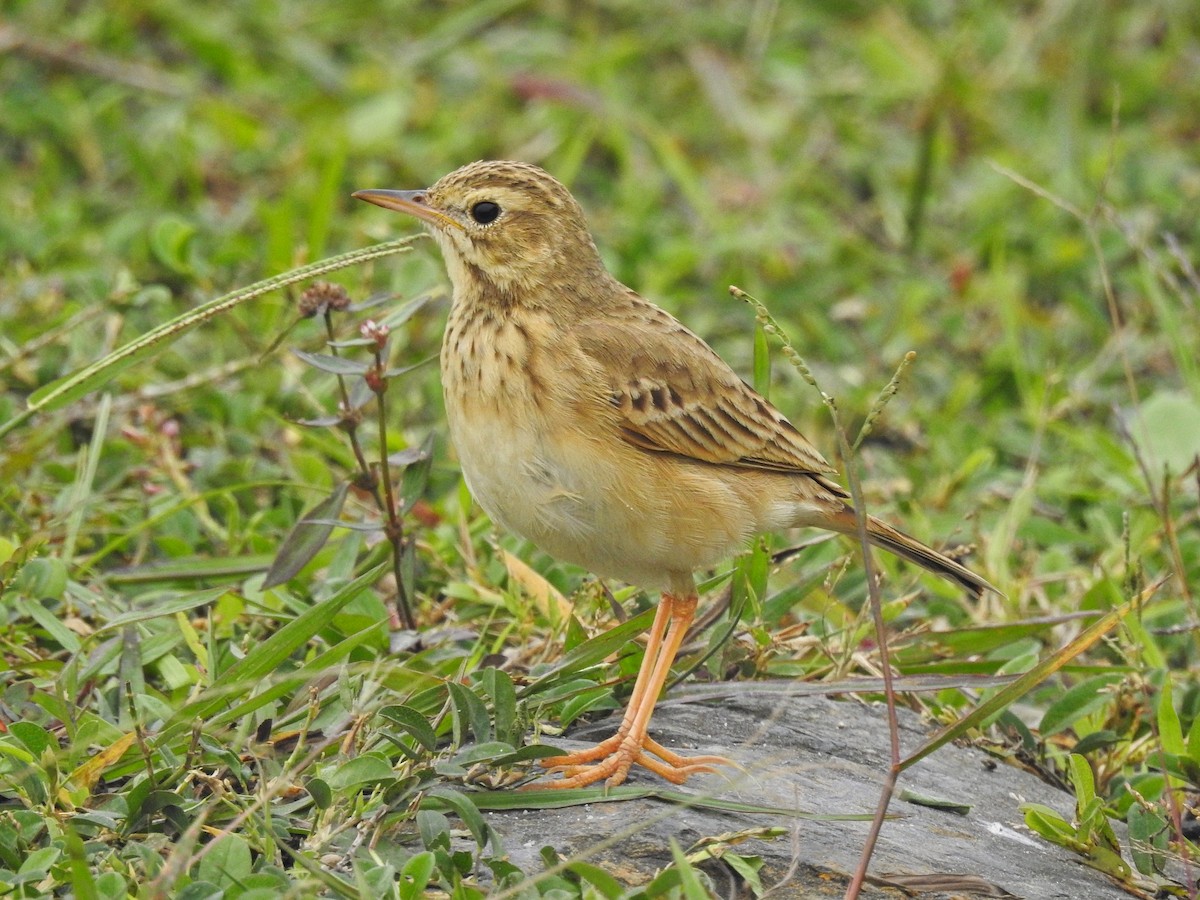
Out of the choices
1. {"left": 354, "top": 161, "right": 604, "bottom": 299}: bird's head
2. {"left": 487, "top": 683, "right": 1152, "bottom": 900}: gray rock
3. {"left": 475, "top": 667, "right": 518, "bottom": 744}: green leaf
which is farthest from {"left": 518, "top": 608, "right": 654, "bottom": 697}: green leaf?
{"left": 354, "top": 161, "right": 604, "bottom": 299}: bird's head

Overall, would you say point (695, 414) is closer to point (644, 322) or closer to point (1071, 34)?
point (644, 322)

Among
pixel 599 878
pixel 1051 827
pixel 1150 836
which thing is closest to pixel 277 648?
pixel 599 878

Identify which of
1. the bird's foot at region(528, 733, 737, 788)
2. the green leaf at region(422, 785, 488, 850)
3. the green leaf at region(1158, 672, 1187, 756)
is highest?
the green leaf at region(422, 785, 488, 850)

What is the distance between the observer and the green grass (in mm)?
3869

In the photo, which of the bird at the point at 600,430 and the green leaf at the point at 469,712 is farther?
the bird at the point at 600,430

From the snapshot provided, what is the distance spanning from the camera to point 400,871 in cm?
349

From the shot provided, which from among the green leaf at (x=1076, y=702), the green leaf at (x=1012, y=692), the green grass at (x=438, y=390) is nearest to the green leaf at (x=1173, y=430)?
the green grass at (x=438, y=390)

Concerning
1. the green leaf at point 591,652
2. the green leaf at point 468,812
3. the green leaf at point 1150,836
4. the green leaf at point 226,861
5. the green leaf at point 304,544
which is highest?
the green leaf at point 304,544

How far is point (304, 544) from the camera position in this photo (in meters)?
4.59

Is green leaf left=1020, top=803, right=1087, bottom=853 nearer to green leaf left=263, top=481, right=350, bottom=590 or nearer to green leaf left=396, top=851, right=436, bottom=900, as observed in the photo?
green leaf left=396, top=851, right=436, bottom=900

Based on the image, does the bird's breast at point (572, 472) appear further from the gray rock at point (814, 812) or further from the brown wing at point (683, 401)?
the gray rock at point (814, 812)

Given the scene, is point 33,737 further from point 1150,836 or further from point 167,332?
point 1150,836

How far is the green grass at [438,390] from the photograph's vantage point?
3869mm

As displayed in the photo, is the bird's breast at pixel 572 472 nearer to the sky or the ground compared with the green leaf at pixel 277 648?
nearer to the sky
